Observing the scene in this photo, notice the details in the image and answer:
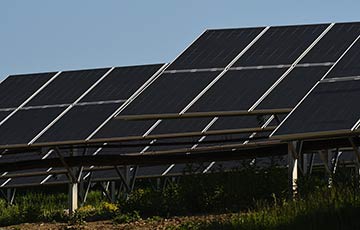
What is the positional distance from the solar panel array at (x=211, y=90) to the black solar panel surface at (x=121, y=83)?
3cm

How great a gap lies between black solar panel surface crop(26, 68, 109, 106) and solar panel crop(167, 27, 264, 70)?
3544 millimetres

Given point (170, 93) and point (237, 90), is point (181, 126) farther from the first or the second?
point (237, 90)

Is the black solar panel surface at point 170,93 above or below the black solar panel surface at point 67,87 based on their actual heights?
below

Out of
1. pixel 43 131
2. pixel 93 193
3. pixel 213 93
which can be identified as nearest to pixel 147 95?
pixel 213 93

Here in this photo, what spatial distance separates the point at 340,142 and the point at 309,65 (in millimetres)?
2195

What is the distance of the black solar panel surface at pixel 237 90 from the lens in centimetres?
2330

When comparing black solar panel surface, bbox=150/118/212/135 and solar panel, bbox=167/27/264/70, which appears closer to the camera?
solar panel, bbox=167/27/264/70

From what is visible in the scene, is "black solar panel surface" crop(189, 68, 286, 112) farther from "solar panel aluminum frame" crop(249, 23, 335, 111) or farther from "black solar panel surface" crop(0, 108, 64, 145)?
"black solar panel surface" crop(0, 108, 64, 145)

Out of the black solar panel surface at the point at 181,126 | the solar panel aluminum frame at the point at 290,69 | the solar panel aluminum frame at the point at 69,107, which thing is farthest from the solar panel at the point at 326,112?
the solar panel aluminum frame at the point at 69,107

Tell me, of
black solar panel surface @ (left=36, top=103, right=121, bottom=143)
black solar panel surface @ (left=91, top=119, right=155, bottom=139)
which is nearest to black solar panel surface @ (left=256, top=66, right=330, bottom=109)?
black solar panel surface @ (left=91, top=119, right=155, bottom=139)

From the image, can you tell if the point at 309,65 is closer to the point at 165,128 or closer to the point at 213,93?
the point at 213,93

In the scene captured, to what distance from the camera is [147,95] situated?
2453 cm

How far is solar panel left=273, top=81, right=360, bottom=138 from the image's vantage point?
19.4m

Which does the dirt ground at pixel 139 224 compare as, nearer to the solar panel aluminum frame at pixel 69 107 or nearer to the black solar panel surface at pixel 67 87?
the solar panel aluminum frame at pixel 69 107
